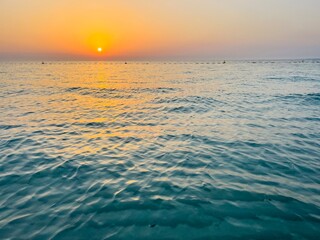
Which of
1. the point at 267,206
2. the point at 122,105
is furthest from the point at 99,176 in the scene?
the point at 122,105

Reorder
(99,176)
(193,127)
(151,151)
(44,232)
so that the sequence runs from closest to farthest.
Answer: (44,232) < (99,176) < (151,151) < (193,127)

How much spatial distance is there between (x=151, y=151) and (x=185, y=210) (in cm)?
459

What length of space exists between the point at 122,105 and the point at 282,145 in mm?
14964

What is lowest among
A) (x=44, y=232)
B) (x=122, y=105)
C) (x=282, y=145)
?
(x=122, y=105)

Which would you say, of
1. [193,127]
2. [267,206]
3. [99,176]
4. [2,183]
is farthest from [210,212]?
[193,127]

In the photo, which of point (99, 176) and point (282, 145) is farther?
point (282, 145)

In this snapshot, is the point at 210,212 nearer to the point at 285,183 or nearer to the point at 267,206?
the point at 267,206

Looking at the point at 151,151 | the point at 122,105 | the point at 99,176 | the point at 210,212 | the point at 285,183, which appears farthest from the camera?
the point at 122,105

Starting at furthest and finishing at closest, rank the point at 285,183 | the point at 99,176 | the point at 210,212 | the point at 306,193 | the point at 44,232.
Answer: the point at 99,176
the point at 285,183
the point at 306,193
the point at 210,212
the point at 44,232

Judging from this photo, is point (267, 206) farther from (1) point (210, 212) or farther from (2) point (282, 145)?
(2) point (282, 145)

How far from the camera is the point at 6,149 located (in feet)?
35.0

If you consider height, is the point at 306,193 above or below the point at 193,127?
above

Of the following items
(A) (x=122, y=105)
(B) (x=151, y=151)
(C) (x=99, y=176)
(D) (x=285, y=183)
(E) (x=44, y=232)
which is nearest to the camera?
(E) (x=44, y=232)

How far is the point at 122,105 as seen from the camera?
22.5 m
